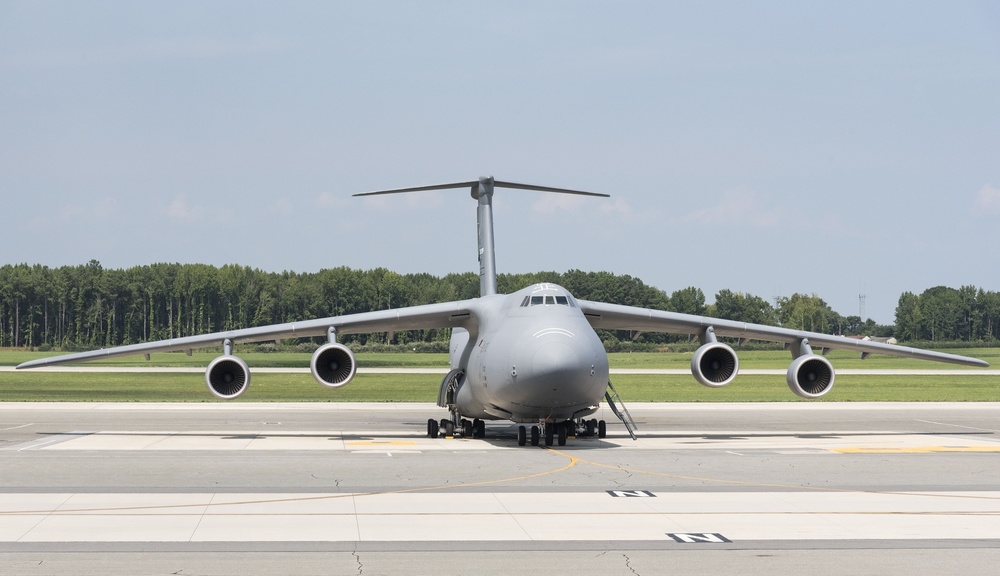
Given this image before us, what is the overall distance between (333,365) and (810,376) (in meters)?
10.5

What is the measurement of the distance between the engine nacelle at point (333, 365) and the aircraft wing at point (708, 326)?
518cm

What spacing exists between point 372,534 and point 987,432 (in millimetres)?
20134

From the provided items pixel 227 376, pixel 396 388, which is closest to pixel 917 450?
pixel 227 376

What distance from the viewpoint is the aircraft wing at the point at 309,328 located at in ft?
81.4

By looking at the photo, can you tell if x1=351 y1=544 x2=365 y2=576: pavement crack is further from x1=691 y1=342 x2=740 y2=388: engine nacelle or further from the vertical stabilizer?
the vertical stabilizer

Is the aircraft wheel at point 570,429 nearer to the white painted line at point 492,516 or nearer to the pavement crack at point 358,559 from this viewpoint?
the white painted line at point 492,516

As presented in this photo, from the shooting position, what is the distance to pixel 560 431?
22.7 metres

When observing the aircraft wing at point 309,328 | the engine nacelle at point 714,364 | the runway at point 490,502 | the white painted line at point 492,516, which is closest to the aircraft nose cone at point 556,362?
the runway at point 490,502

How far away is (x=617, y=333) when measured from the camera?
124750mm

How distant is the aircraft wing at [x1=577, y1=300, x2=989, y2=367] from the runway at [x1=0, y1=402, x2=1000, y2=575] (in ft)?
6.60

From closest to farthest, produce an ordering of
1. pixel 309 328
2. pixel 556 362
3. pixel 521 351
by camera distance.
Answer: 1. pixel 556 362
2. pixel 521 351
3. pixel 309 328

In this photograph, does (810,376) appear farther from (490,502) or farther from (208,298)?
(208,298)

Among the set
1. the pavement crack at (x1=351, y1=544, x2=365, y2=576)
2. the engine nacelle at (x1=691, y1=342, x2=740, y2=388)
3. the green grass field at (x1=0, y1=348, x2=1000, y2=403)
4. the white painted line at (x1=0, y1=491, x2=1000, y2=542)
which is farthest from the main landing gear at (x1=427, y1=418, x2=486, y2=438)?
the green grass field at (x1=0, y1=348, x2=1000, y2=403)

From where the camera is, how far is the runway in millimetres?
10680
